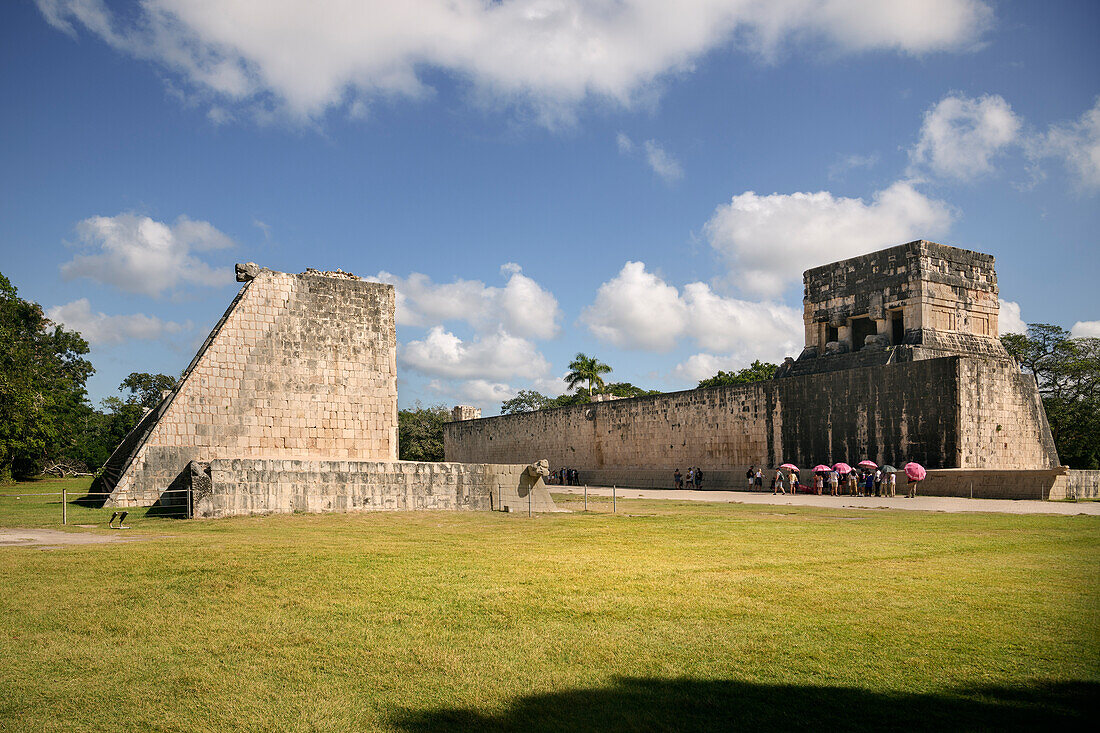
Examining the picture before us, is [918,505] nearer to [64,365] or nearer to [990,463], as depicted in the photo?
[990,463]

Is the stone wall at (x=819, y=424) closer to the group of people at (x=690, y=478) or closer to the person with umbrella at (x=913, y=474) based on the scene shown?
the group of people at (x=690, y=478)

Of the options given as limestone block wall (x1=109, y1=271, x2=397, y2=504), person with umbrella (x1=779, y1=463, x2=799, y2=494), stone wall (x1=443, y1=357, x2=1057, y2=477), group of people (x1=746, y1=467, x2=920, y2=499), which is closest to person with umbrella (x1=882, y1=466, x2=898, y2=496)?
group of people (x1=746, y1=467, x2=920, y2=499)

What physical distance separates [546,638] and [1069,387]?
123 feet

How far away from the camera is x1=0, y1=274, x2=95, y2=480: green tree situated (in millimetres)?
25719

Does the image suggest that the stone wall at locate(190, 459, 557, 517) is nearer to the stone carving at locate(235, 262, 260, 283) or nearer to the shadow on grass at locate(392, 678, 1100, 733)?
the stone carving at locate(235, 262, 260, 283)

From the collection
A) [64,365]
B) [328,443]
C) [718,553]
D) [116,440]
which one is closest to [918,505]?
[718,553]

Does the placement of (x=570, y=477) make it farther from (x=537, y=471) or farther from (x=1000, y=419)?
(x=537, y=471)

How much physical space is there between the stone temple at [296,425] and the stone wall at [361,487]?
0.02 metres

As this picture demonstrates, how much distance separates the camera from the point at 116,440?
45312mm

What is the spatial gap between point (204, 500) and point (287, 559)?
18.6 ft

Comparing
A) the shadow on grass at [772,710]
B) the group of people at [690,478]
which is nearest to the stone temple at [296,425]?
the shadow on grass at [772,710]

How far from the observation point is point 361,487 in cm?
1310

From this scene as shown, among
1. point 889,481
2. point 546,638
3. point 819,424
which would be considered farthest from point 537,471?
point 819,424

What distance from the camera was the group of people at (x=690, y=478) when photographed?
85.6ft
